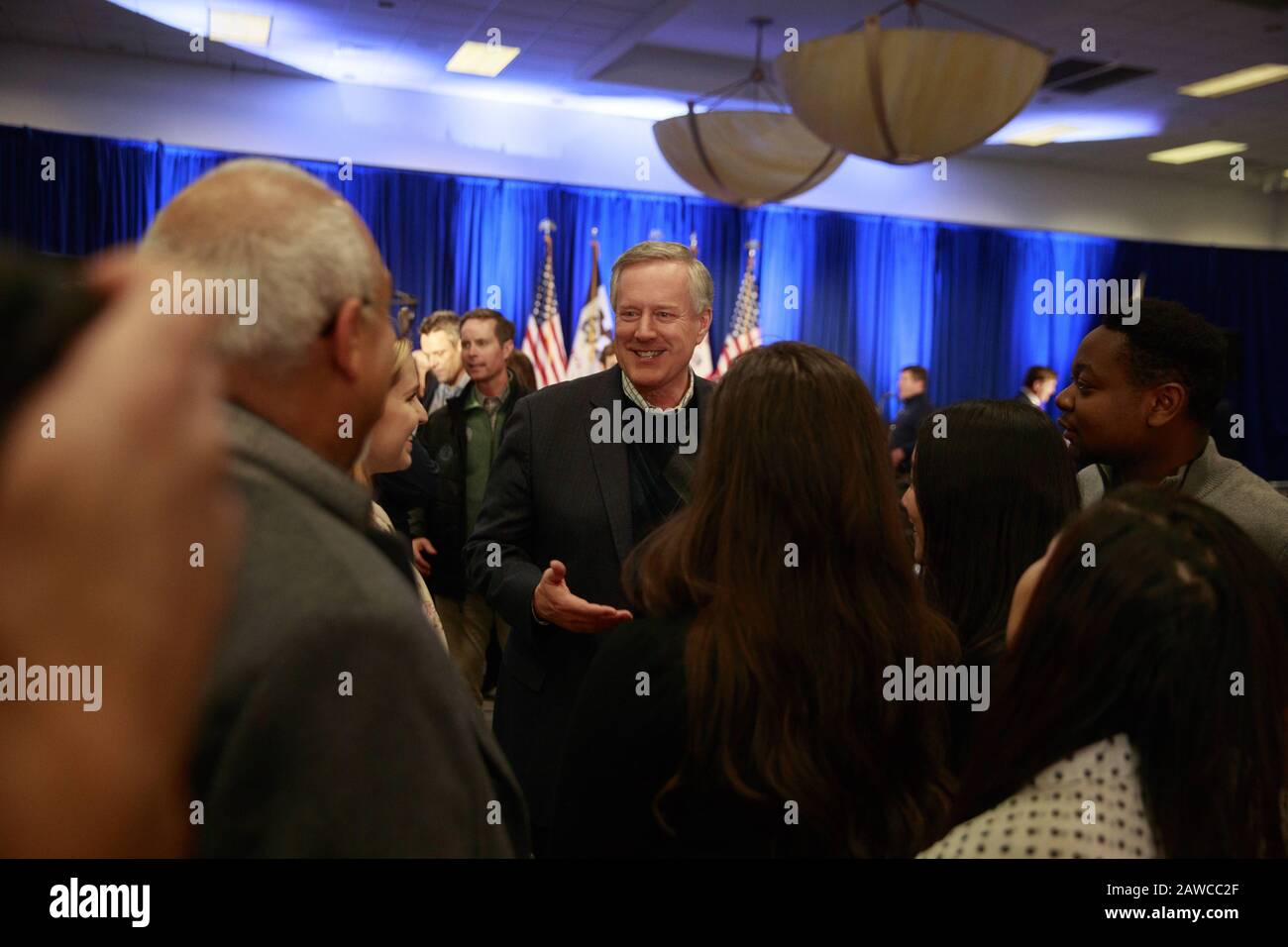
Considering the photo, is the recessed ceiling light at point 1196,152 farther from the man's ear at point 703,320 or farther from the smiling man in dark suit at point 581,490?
the smiling man in dark suit at point 581,490

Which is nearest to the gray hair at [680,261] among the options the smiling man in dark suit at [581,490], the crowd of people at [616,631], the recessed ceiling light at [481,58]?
the smiling man in dark suit at [581,490]

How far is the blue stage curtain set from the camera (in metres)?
8.59

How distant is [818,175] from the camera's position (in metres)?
5.43

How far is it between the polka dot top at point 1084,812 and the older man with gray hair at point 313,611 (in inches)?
19.7

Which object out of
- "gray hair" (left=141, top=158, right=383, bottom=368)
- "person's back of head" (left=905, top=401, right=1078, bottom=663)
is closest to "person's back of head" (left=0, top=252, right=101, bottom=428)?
"gray hair" (left=141, top=158, right=383, bottom=368)

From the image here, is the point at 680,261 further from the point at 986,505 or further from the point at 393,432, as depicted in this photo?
the point at 986,505

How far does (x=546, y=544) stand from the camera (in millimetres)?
2385

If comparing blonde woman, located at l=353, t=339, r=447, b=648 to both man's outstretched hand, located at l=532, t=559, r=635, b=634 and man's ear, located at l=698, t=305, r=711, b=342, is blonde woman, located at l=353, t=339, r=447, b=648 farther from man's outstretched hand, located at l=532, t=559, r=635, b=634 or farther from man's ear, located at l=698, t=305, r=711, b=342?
man's ear, located at l=698, t=305, r=711, b=342

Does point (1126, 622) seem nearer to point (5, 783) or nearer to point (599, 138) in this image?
point (5, 783)

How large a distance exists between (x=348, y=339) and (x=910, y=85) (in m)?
3.50

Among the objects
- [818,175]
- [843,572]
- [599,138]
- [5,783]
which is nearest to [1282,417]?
[599,138]

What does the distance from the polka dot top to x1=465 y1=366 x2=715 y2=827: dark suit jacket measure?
4.31 feet

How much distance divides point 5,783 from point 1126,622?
0.89 meters
